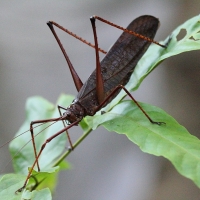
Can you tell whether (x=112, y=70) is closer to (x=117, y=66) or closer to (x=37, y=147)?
(x=117, y=66)

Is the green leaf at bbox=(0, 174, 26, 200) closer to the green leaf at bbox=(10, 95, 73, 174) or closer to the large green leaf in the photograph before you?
the large green leaf

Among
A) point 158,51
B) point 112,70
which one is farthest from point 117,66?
point 158,51

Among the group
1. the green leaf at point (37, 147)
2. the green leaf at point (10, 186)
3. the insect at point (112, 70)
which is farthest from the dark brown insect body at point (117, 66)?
the green leaf at point (10, 186)

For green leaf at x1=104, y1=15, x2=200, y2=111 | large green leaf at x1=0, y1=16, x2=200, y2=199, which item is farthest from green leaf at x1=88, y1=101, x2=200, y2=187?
green leaf at x1=104, y1=15, x2=200, y2=111

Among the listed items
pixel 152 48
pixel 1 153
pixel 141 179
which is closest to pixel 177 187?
pixel 141 179

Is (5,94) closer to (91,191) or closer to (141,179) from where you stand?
(91,191)

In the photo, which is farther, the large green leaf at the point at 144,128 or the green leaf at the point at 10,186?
the green leaf at the point at 10,186

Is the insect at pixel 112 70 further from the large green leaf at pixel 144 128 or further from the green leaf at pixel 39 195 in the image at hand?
the green leaf at pixel 39 195

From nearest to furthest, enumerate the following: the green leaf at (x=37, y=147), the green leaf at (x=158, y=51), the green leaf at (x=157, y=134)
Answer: the green leaf at (x=157, y=134) < the green leaf at (x=158, y=51) < the green leaf at (x=37, y=147)
